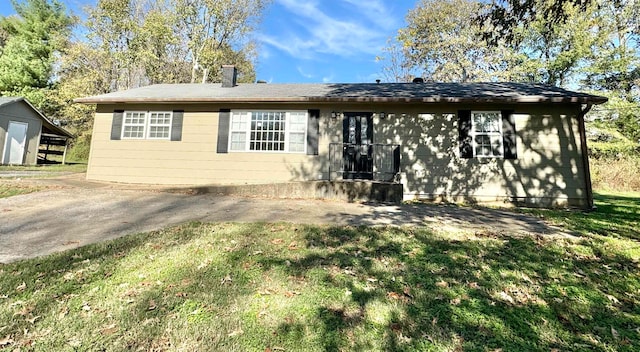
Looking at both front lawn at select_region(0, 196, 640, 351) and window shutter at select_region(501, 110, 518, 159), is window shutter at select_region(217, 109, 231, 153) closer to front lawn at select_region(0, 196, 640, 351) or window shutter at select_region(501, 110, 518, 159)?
front lawn at select_region(0, 196, 640, 351)

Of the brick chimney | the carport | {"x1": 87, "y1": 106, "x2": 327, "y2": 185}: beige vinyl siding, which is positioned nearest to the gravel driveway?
{"x1": 87, "y1": 106, "x2": 327, "y2": 185}: beige vinyl siding

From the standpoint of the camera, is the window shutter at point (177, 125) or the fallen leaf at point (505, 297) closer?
the fallen leaf at point (505, 297)

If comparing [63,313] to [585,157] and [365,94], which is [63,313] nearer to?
[365,94]

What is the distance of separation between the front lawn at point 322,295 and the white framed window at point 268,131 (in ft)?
17.5

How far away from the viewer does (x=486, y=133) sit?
28.1 ft

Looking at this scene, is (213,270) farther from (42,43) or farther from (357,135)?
(42,43)

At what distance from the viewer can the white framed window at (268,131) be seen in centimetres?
923

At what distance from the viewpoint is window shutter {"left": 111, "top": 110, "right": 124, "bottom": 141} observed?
9.87 meters

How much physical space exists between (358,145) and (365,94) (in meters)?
1.63

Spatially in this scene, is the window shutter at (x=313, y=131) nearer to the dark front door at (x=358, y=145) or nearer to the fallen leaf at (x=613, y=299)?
the dark front door at (x=358, y=145)

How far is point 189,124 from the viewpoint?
31.7ft

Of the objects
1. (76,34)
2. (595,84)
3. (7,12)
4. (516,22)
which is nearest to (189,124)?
(516,22)

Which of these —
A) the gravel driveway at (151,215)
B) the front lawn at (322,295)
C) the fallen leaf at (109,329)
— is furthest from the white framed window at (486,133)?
the fallen leaf at (109,329)

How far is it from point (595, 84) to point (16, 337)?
26.8m
